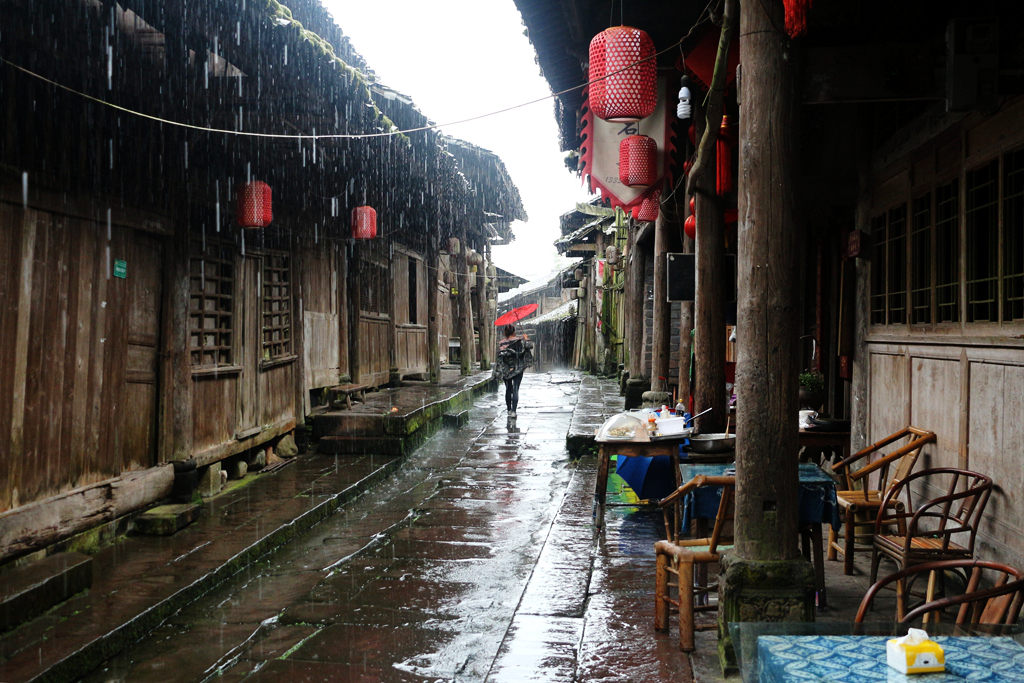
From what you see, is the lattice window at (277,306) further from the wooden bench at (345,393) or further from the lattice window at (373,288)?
the lattice window at (373,288)

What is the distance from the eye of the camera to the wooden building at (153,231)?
5.50 meters

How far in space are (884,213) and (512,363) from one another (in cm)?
A: 880

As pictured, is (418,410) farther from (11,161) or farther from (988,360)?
(988,360)

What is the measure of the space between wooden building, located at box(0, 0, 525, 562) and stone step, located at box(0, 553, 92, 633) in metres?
0.35

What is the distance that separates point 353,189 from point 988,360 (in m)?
8.91

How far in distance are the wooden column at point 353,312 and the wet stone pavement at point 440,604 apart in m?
4.77

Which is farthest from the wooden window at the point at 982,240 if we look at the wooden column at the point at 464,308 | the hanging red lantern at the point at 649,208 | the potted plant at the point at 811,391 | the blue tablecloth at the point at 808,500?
the wooden column at the point at 464,308

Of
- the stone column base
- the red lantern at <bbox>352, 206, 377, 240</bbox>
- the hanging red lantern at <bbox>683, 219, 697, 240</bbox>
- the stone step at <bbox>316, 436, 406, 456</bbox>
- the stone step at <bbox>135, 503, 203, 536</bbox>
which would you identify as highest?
the red lantern at <bbox>352, 206, 377, 240</bbox>

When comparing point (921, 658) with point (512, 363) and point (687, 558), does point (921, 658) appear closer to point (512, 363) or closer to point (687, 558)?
point (687, 558)

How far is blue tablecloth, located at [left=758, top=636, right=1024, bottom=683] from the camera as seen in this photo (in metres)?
2.23

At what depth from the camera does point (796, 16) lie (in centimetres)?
373

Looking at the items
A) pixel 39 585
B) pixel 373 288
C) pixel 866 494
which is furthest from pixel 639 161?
pixel 373 288

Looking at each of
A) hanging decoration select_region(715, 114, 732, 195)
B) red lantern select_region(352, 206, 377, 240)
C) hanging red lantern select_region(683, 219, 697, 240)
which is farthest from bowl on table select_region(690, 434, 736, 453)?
red lantern select_region(352, 206, 377, 240)

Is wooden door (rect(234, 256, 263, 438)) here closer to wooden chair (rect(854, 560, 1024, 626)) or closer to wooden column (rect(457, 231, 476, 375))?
wooden chair (rect(854, 560, 1024, 626))
